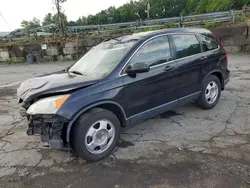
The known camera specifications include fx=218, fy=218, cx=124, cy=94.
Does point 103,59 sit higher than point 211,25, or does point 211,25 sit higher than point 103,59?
point 211,25

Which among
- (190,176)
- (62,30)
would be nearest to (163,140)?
(190,176)

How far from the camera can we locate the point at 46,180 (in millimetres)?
2730

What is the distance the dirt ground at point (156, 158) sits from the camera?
2633 millimetres

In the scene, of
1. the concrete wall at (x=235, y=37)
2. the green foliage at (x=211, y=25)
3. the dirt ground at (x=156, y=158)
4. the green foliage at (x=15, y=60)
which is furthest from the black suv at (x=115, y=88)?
the green foliage at (x=15, y=60)

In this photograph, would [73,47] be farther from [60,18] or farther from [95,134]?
[95,134]

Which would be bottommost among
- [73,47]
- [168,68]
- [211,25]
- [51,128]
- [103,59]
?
[51,128]

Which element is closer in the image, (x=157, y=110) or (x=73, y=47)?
(x=157, y=110)

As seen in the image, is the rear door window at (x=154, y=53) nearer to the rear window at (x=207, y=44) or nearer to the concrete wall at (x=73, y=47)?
the rear window at (x=207, y=44)

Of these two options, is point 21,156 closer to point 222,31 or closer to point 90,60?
point 90,60

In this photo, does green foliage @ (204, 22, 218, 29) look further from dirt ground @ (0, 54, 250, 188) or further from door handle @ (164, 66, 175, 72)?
door handle @ (164, 66, 175, 72)

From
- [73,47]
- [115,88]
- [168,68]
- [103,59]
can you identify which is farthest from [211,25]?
[115,88]

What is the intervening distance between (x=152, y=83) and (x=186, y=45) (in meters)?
1.18

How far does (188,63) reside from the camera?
402 centimetres

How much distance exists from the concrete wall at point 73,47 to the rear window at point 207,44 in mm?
8692
